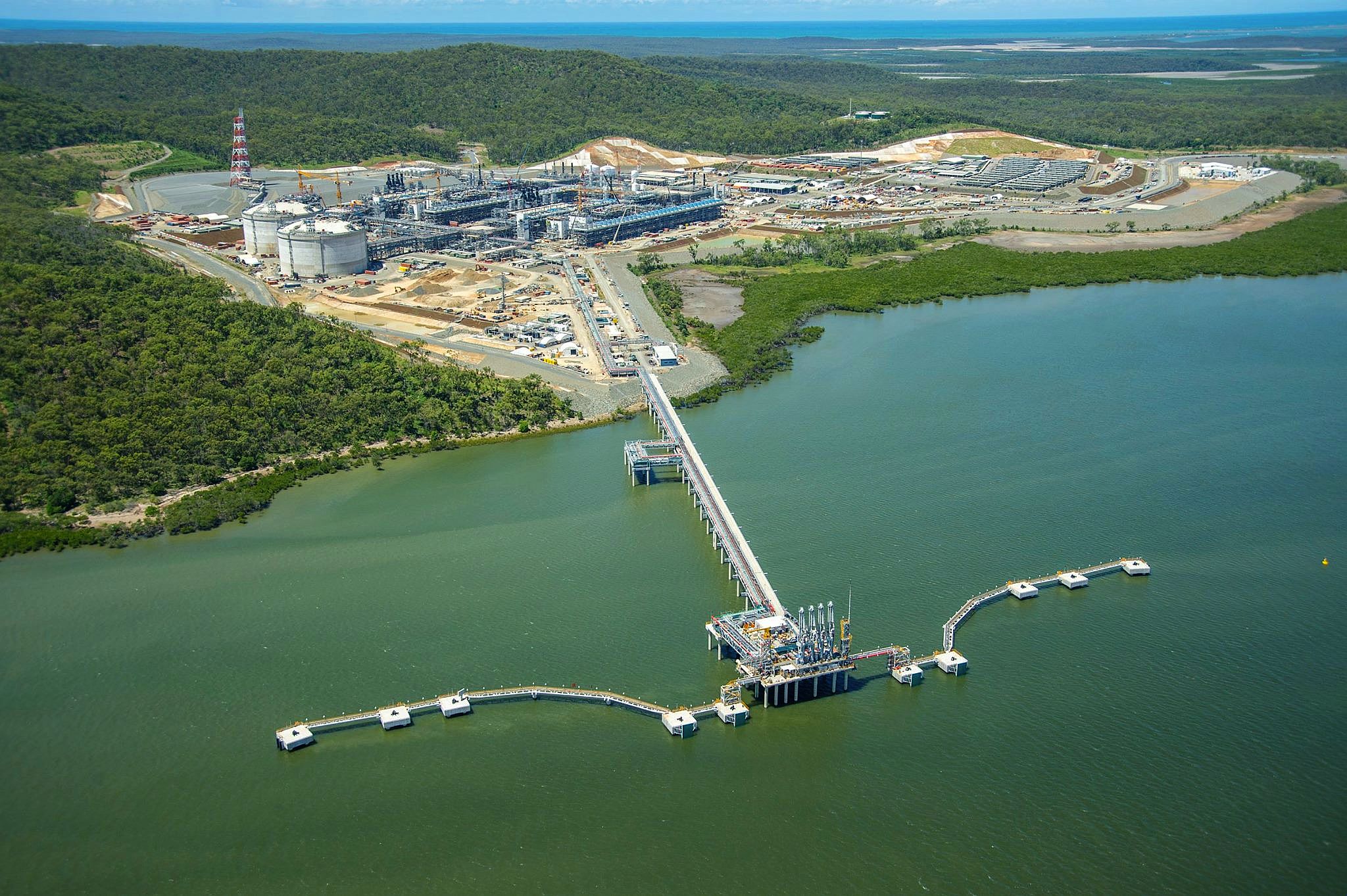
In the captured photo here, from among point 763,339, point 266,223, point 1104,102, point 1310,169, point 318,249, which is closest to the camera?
point 763,339

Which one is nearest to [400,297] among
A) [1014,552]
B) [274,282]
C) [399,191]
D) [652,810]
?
[274,282]

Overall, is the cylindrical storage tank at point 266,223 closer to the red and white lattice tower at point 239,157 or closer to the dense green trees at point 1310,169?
the red and white lattice tower at point 239,157

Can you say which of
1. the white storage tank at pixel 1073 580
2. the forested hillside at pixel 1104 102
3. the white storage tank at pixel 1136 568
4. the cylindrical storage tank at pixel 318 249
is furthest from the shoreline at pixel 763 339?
the forested hillside at pixel 1104 102

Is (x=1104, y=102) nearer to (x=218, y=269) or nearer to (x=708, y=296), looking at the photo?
(x=708, y=296)

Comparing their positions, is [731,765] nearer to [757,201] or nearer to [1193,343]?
[1193,343]

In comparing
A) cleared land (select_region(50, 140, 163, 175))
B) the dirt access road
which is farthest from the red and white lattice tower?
the dirt access road

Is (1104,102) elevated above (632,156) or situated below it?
above

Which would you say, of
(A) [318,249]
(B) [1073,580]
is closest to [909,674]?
(B) [1073,580]
